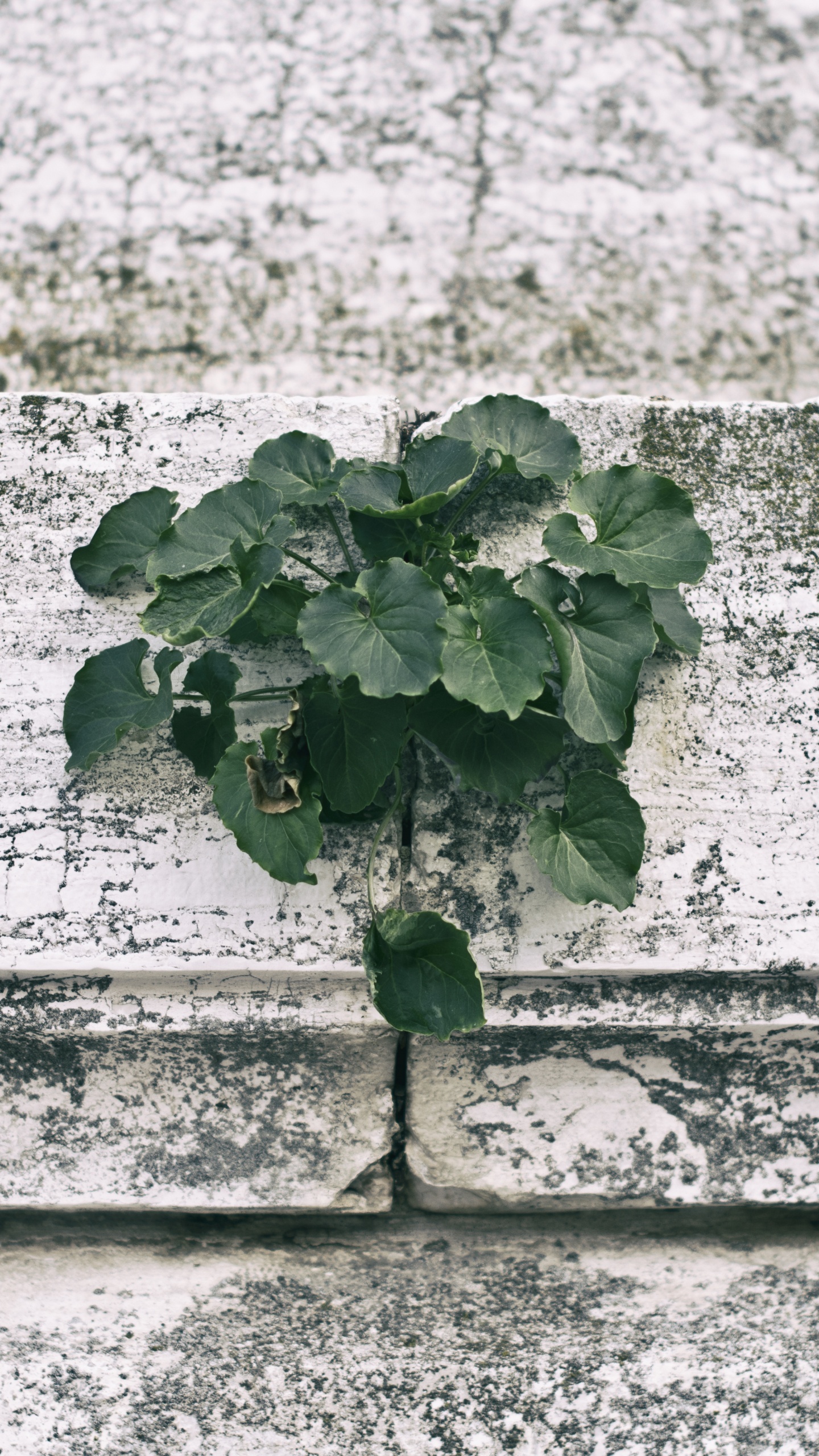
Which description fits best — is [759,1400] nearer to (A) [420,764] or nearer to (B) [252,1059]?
(B) [252,1059]

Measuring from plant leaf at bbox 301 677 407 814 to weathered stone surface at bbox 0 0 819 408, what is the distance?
107 cm

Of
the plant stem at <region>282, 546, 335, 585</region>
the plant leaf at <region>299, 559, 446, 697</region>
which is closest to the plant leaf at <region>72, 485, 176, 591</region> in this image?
the plant stem at <region>282, 546, 335, 585</region>

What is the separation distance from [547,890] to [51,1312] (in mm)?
744

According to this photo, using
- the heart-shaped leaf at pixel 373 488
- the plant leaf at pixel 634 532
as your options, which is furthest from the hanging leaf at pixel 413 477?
the plant leaf at pixel 634 532

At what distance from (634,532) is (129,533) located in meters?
0.50

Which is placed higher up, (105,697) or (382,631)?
(382,631)

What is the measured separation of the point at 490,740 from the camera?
76cm

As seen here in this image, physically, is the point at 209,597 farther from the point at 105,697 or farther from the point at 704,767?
the point at 704,767

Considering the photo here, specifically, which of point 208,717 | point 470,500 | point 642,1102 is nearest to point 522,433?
point 470,500

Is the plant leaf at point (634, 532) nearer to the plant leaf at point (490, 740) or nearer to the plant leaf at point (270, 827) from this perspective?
the plant leaf at point (490, 740)

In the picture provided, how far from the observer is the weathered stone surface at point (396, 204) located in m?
1.60

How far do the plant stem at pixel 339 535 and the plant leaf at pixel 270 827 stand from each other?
247 millimetres

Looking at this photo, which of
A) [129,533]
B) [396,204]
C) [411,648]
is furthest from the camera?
[396,204]

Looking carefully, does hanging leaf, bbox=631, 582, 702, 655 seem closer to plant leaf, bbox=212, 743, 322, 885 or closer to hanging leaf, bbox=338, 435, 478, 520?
hanging leaf, bbox=338, 435, 478, 520
